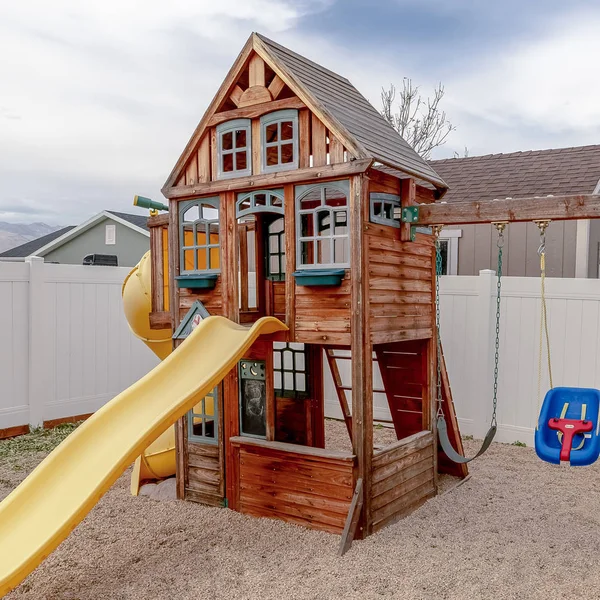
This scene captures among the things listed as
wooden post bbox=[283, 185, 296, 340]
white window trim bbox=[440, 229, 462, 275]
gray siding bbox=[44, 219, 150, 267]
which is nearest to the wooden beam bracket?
wooden post bbox=[283, 185, 296, 340]

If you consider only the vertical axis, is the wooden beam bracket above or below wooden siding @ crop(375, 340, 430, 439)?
below

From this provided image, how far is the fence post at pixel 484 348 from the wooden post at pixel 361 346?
3.64m

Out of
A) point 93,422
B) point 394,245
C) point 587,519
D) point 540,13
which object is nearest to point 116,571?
point 93,422

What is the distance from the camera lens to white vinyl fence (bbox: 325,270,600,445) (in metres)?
7.79

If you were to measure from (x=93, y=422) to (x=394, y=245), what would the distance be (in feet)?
9.68

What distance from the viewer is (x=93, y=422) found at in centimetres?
475

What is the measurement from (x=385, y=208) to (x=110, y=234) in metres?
17.3

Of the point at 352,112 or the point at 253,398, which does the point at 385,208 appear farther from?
the point at 253,398

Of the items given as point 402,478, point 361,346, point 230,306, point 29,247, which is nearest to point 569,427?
point 402,478

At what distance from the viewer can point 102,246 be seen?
21859mm

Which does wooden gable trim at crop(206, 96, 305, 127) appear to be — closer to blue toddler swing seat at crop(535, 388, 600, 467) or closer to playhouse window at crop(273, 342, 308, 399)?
playhouse window at crop(273, 342, 308, 399)

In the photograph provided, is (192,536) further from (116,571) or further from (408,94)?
(408,94)

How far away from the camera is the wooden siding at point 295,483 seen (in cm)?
525

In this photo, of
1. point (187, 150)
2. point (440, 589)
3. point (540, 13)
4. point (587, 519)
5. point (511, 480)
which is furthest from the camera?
point (540, 13)
